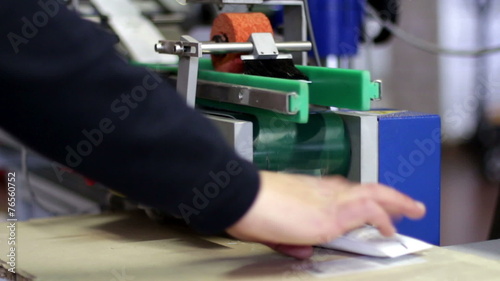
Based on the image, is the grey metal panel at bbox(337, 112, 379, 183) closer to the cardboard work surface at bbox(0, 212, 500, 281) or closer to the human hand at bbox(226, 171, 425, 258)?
the cardboard work surface at bbox(0, 212, 500, 281)

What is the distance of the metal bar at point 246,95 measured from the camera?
0.91 meters

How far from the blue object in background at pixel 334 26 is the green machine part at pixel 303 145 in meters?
0.31

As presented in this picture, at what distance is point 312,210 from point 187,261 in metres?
0.26

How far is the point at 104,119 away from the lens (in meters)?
0.53

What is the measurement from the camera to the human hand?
1.99 feet

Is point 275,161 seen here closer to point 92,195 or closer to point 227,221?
point 227,221

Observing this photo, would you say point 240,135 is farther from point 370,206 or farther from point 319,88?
point 370,206

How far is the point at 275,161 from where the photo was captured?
39.2 inches

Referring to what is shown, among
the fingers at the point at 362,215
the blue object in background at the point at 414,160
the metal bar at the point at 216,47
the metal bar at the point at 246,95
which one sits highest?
the metal bar at the point at 216,47

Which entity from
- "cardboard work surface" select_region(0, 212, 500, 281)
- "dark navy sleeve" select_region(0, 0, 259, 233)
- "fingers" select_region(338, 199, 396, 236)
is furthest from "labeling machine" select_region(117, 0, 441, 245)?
"dark navy sleeve" select_region(0, 0, 259, 233)

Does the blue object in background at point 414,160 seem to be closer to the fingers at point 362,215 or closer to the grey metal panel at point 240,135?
the grey metal panel at point 240,135

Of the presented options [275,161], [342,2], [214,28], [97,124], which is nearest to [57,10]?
[97,124]

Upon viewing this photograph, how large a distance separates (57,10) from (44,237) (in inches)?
20.7

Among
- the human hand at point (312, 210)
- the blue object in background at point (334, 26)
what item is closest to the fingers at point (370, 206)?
the human hand at point (312, 210)
